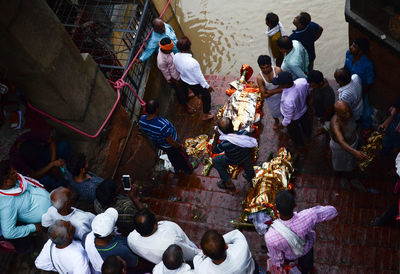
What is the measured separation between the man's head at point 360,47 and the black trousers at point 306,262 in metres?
2.79

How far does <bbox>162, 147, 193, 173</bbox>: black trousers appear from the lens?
524 centimetres

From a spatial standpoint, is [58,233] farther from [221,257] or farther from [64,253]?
[221,257]

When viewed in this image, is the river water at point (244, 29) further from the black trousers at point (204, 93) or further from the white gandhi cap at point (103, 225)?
the white gandhi cap at point (103, 225)

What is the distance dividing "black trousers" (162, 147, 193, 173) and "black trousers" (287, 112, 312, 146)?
5.67 ft

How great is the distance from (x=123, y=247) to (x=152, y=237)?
0.34 meters

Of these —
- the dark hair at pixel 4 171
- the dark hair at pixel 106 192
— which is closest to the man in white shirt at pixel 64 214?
the dark hair at pixel 106 192

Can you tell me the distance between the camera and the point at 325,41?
25.6 feet

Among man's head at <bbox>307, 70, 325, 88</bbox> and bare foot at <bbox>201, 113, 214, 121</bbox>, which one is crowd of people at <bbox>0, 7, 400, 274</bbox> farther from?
bare foot at <bbox>201, 113, 214, 121</bbox>

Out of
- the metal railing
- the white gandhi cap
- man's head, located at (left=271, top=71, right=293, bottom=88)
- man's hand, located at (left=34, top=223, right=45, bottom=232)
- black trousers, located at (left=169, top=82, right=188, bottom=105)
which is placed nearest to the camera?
the white gandhi cap

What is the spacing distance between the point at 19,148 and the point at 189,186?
263cm

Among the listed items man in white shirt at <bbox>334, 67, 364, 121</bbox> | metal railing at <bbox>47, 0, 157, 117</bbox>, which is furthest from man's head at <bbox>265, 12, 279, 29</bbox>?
metal railing at <bbox>47, 0, 157, 117</bbox>

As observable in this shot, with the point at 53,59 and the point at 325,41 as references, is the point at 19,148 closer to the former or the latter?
the point at 53,59

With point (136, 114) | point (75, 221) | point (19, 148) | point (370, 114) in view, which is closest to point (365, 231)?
point (370, 114)

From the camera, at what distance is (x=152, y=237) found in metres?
3.23
